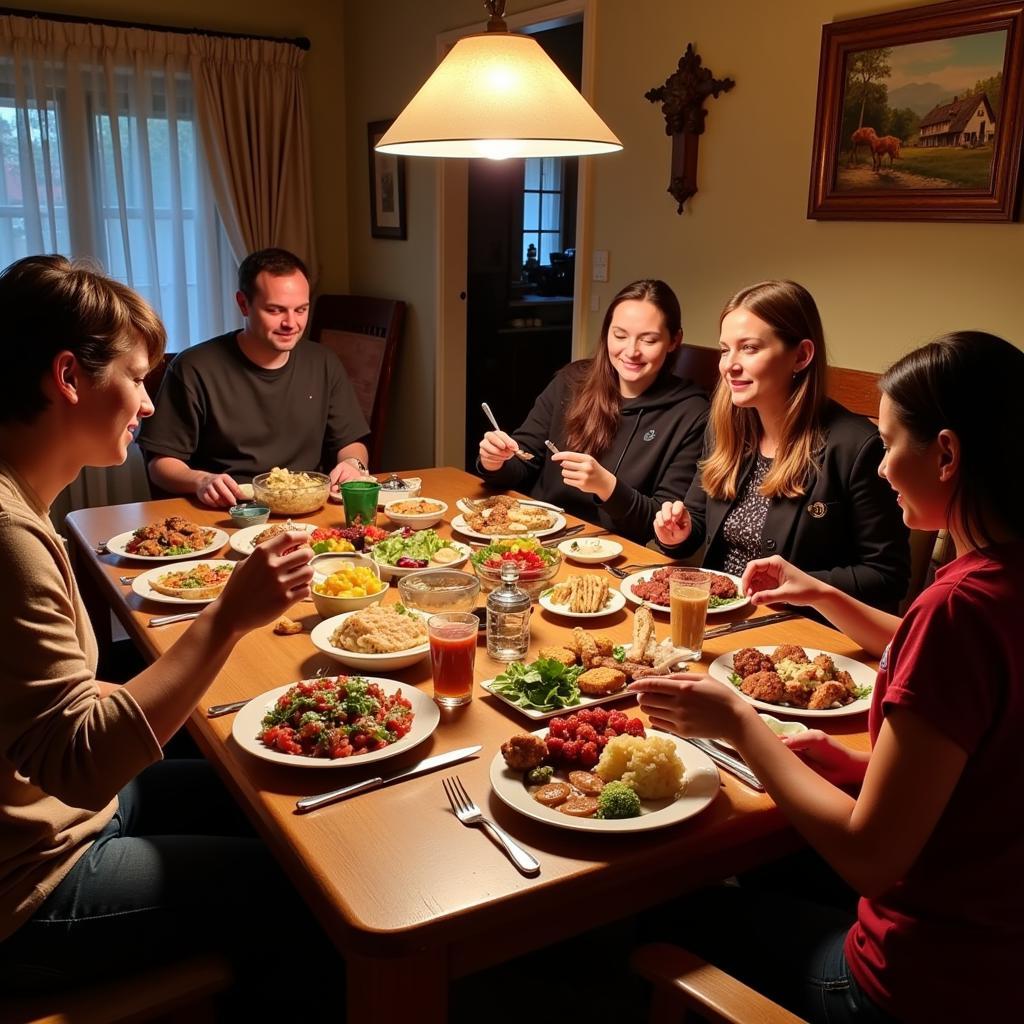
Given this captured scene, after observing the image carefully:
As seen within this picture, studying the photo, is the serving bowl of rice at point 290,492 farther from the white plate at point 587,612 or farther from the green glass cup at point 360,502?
the white plate at point 587,612

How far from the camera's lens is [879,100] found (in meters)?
2.82

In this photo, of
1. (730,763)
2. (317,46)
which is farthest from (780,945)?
(317,46)

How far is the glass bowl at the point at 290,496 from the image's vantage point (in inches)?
97.1

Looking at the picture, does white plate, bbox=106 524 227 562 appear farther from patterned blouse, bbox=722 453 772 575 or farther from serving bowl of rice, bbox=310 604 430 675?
patterned blouse, bbox=722 453 772 575

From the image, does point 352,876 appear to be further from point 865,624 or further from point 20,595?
point 865,624

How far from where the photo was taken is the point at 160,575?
1.99 metres

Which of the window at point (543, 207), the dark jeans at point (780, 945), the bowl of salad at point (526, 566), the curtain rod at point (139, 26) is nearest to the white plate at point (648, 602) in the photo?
the bowl of salad at point (526, 566)

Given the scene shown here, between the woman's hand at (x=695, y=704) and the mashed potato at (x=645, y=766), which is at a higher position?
the woman's hand at (x=695, y=704)

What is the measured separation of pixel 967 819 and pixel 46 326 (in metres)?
1.23

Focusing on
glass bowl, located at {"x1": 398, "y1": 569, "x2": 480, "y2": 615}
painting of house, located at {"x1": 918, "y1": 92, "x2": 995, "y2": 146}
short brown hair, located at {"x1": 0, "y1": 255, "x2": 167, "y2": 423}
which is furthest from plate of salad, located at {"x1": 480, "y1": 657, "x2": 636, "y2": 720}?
painting of house, located at {"x1": 918, "y1": 92, "x2": 995, "y2": 146}

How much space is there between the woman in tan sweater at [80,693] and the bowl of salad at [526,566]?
547 mm

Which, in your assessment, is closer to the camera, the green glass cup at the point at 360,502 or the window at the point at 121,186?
the green glass cup at the point at 360,502

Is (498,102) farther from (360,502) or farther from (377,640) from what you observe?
(360,502)

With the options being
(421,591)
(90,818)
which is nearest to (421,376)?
(421,591)
